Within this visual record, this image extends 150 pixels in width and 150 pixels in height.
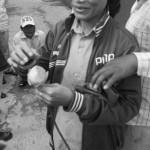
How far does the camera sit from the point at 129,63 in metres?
1.13

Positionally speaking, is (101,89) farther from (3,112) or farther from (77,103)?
(3,112)

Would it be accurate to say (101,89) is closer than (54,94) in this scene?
No

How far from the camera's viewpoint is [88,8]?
1.27 meters

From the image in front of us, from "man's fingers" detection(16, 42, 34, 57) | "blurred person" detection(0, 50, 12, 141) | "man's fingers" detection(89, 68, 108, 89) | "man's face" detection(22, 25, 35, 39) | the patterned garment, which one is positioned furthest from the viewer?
"man's face" detection(22, 25, 35, 39)

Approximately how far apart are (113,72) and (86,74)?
0.97ft

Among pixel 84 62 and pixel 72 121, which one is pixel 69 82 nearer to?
pixel 84 62

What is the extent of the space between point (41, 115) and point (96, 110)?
224cm

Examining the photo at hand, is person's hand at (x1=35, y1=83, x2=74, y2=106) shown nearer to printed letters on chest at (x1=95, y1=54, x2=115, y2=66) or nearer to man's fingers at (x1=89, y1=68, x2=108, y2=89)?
man's fingers at (x1=89, y1=68, x2=108, y2=89)

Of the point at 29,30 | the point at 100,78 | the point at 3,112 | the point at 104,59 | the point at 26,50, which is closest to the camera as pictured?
the point at 100,78

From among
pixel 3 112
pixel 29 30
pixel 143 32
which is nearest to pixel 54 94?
pixel 143 32

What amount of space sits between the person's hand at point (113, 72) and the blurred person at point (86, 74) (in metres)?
0.12

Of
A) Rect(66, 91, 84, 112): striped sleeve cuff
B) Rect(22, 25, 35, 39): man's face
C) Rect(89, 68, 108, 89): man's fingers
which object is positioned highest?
Rect(89, 68, 108, 89): man's fingers

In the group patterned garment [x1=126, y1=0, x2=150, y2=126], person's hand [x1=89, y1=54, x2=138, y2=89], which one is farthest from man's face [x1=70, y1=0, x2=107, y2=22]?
person's hand [x1=89, y1=54, x2=138, y2=89]

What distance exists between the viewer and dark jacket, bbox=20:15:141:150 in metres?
1.24
